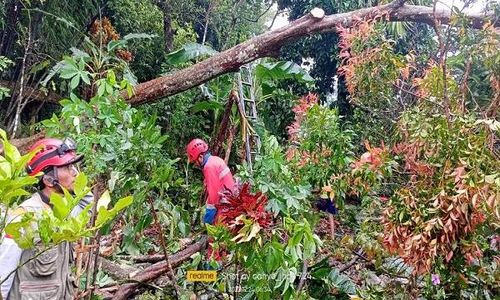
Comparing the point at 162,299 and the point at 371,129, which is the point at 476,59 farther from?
the point at 371,129

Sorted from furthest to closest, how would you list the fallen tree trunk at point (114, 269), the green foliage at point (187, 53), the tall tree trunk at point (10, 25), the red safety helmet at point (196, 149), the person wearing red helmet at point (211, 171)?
the tall tree trunk at point (10, 25) < the green foliage at point (187, 53) < the fallen tree trunk at point (114, 269) < the red safety helmet at point (196, 149) < the person wearing red helmet at point (211, 171)

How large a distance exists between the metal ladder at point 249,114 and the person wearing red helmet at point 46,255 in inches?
52.2

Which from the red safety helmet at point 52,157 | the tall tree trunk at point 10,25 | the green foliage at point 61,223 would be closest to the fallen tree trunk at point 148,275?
the red safety helmet at point 52,157

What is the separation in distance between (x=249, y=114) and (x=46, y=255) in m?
2.29

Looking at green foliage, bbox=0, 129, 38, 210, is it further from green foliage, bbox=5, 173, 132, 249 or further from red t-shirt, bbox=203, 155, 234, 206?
red t-shirt, bbox=203, 155, 234, 206

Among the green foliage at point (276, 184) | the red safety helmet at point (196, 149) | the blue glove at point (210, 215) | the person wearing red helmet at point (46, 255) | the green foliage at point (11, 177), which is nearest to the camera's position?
the green foliage at point (11, 177)

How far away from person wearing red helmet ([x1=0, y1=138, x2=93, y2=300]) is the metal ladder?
52.2 inches

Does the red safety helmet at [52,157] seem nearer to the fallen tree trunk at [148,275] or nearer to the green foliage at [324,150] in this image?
the fallen tree trunk at [148,275]

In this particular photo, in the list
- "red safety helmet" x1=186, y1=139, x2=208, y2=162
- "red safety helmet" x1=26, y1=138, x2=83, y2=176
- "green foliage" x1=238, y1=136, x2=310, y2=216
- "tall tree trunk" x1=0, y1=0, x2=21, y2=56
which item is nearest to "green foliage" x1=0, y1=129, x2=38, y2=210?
"red safety helmet" x1=26, y1=138, x2=83, y2=176

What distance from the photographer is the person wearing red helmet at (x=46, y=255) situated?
176cm

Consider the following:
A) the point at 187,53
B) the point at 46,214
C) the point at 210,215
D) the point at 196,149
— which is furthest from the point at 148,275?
the point at 187,53

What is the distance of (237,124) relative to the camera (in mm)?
3604

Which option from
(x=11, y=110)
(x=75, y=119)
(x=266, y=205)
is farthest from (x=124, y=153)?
(x=11, y=110)

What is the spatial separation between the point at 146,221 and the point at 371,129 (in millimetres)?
3872
